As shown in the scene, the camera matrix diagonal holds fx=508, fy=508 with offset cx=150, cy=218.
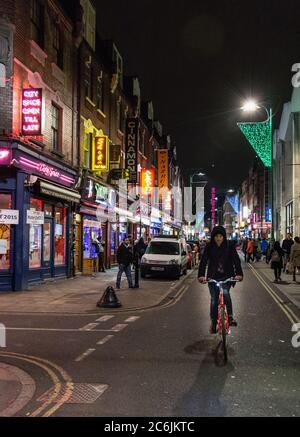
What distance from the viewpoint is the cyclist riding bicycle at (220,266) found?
8.10 m

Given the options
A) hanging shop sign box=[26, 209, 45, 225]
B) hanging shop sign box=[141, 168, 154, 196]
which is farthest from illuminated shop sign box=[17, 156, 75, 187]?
hanging shop sign box=[141, 168, 154, 196]

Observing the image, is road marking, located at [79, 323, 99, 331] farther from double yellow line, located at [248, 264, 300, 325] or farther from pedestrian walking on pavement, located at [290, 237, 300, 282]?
pedestrian walking on pavement, located at [290, 237, 300, 282]

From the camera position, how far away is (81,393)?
5652mm

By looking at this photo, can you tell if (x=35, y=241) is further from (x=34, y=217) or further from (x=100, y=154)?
(x=100, y=154)

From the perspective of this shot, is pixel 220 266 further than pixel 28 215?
No

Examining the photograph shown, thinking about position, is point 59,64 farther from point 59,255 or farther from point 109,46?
point 109,46

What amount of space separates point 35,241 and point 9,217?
2328 mm

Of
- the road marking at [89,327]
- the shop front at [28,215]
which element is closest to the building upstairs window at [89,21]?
the shop front at [28,215]

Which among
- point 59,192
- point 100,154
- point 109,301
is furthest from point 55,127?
point 109,301

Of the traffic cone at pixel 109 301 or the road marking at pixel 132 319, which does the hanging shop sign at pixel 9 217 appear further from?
the road marking at pixel 132 319

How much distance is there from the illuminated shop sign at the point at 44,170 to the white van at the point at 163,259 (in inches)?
186

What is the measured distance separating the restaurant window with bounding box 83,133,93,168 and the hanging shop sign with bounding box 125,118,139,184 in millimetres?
6372

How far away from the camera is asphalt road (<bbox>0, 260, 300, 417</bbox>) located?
5.21 metres
